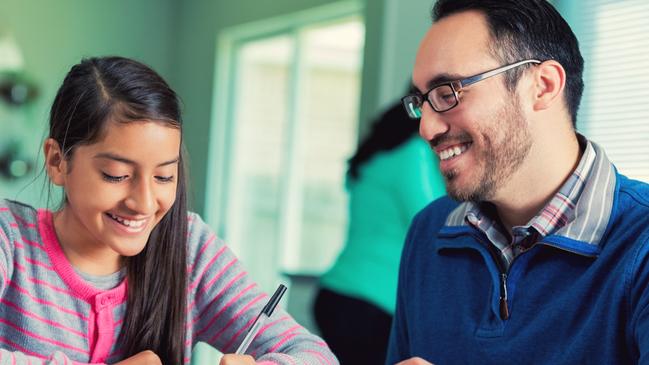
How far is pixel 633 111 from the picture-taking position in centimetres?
267

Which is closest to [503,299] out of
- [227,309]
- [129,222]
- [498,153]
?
[498,153]

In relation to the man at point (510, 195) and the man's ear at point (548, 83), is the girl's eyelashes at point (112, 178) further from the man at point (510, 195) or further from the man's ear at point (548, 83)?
the man's ear at point (548, 83)

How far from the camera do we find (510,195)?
127 centimetres

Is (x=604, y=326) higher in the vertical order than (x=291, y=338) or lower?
higher

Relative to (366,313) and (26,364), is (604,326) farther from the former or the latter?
(366,313)

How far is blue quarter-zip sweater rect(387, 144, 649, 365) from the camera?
3.51 ft

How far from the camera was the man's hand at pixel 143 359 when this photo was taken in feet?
4.00

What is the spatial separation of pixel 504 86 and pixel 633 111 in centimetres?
154

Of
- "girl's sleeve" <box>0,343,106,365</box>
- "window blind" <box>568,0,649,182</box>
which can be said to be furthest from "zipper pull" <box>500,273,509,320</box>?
"window blind" <box>568,0,649,182</box>

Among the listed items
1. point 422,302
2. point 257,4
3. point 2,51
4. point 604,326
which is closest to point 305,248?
point 257,4

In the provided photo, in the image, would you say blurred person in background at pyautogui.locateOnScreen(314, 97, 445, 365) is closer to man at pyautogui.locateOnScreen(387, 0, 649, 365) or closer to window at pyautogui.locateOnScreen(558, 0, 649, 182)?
window at pyautogui.locateOnScreen(558, 0, 649, 182)

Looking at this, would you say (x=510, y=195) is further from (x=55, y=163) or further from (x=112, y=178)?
(x=55, y=163)

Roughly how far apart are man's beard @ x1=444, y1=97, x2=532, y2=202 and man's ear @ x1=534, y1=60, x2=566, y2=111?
0.12 feet

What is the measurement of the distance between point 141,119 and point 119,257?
0.25 meters
